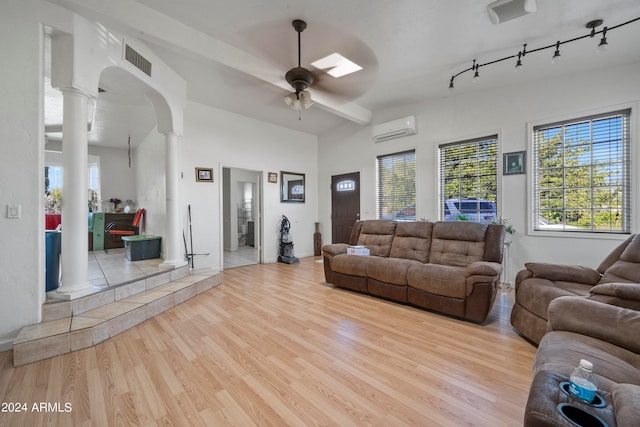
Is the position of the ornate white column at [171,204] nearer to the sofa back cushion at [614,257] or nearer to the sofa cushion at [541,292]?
the sofa cushion at [541,292]

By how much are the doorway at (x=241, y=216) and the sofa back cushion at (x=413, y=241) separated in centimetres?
326

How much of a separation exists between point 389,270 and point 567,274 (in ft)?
5.54

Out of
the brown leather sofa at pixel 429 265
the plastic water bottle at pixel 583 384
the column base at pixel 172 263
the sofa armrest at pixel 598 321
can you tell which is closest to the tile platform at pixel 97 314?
the column base at pixel 172 263

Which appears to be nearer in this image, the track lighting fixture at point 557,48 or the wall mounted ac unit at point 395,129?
the track lighting fixture at point 557,48

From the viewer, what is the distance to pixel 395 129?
506 cm

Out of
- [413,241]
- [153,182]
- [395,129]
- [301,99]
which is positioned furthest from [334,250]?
[153,182]

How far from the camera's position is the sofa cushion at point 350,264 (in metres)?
3.56

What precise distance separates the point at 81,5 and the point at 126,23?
0.33m

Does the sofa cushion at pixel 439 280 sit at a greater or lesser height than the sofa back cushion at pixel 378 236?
lesser

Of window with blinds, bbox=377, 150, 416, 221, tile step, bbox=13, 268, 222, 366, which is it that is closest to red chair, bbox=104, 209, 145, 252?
tile step, bbox=13, 268, 222, 366

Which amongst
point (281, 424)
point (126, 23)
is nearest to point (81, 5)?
point (126, 23)

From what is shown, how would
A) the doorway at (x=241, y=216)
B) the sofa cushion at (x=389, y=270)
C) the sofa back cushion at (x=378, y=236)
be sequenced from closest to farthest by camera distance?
the sofa cushion at (x=389, y=270) < the sofa back cushion at (x=378, y=236) < the doorway at (x=241, y=216)

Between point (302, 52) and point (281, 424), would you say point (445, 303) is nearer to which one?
point (281, 424)

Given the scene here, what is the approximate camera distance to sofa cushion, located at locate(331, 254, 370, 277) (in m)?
3.56
